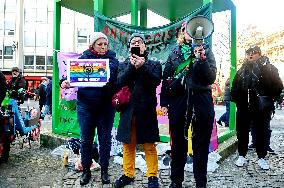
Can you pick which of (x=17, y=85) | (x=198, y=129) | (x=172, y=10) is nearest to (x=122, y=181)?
(x=198, y=129)

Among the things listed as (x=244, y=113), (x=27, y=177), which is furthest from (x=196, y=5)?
(x=27, y=177)

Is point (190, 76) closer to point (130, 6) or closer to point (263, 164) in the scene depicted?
point (263, 164)

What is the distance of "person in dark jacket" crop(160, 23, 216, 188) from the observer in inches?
168

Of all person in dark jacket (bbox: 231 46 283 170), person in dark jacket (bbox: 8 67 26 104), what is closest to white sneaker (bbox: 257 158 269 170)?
person in dark jacket (bbox: 231 46 283 170)

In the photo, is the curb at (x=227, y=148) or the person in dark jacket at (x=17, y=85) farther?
the person in dark jacket at (x=17, y=85)

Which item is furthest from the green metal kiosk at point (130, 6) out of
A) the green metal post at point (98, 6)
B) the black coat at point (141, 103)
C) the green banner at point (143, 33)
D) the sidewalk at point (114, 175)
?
the black coat at point (141, 103)

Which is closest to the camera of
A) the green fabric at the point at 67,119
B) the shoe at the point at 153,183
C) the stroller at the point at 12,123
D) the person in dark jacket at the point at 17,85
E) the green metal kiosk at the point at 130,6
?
Answer: the shoe at the point at 153,183

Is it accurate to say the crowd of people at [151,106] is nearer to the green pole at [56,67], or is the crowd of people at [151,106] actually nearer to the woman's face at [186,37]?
the woman's face at [186,37]

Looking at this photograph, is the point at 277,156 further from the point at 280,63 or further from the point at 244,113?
the point at 280,63

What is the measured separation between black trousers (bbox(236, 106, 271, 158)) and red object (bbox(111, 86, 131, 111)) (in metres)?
2.11

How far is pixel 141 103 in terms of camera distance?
4508mm

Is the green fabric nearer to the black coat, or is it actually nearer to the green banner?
the green banner

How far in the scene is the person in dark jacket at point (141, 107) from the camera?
174 inches

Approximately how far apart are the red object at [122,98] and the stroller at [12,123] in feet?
7.52
